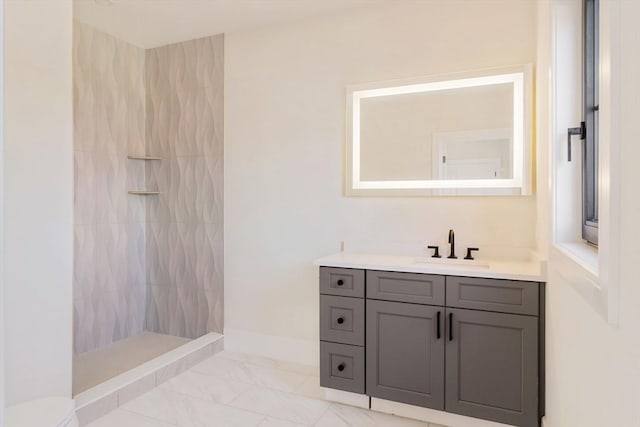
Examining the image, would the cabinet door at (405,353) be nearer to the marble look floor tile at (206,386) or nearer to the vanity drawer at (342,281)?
the vanity drawer at (342,281)

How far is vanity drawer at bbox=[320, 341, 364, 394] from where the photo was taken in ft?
7.57

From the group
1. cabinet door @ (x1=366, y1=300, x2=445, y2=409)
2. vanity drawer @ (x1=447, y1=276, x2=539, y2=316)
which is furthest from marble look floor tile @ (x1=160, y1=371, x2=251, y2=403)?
vanity drawer @ (x1=447, y1=276, x2=539, y2=316)

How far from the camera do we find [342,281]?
236 cm

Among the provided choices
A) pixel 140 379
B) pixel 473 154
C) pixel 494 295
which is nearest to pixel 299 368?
pixel 140 379

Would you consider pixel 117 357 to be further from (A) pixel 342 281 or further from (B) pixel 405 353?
(B) pixel 405 353

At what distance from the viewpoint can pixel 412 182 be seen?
2.67 m

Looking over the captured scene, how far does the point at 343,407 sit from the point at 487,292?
1.10 meters

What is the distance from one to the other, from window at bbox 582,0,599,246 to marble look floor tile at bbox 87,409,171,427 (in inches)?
91.6

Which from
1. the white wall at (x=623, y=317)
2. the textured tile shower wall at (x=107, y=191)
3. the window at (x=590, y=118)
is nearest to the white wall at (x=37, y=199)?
the textured tile shower wall at (x=107, y=191)

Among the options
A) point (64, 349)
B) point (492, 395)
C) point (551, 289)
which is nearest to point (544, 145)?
point (551, 289)

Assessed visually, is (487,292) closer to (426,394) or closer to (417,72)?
(426,394)

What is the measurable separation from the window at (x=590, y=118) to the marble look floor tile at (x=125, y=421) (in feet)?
7.63

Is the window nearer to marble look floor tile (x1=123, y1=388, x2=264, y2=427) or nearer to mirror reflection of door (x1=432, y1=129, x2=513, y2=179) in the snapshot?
mirror reflection of door (x1=432, y1=129, x2=513, y2=179)

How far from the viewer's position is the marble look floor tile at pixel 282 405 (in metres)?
2.27
